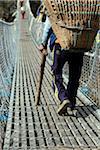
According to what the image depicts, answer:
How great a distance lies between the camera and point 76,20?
4.10 metres

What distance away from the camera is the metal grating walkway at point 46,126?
12.4 feet

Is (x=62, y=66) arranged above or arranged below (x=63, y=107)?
above

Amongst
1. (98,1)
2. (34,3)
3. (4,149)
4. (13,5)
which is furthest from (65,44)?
(13,5)

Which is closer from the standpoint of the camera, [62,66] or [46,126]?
[46,126]

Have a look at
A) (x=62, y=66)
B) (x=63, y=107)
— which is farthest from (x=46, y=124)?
(x=62, y=66)

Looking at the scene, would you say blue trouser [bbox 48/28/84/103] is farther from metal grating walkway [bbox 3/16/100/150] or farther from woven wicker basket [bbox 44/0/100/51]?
woven wicker basket [bbox 44/0/100/51]

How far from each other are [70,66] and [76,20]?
79 cm

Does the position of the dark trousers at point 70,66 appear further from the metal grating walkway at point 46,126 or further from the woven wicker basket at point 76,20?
the woven wicker basket at point 76,20

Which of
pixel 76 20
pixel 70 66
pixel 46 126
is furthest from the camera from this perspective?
pixel 70 66

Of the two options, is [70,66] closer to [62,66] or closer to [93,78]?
[62,66]

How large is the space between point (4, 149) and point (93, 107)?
168 cm

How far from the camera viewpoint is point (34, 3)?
32719 millimetres

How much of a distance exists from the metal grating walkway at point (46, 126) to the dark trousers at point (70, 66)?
0.77 feet

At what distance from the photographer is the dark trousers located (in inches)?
186
